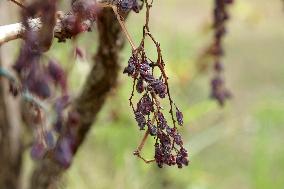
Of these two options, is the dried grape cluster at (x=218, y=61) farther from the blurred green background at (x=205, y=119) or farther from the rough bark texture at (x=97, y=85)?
the blurred green background at (x=205, y=119)

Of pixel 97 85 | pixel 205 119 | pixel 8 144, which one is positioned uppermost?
pixel 97 85

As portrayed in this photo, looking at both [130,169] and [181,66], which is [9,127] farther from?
[181,66]

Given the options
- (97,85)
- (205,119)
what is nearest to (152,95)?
(97,85)

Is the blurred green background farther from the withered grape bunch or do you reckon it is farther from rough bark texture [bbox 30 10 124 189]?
the withered grape bunch

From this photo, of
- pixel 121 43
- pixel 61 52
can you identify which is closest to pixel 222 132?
pixel 61 52

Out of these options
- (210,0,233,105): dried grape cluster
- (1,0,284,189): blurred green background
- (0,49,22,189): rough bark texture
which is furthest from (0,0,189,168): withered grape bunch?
(1,0,284,189): blurred green background

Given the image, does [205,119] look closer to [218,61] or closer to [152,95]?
[218,61]

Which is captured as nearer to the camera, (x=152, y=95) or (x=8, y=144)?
(x=152, y=95)
